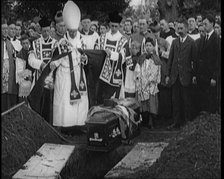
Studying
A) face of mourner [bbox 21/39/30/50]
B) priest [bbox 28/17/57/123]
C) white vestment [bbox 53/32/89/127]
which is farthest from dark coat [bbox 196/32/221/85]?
face of mourner [bbox 21/39/30/50]

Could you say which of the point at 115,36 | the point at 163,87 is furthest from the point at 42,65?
the point at 163,87

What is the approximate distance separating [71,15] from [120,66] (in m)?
0.92

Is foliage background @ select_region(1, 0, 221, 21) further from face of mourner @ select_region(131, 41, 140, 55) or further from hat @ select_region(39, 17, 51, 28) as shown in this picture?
face of mourner @ select_region(131, 41, 140, 55)

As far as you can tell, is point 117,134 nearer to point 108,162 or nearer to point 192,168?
point 108,162

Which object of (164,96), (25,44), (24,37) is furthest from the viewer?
(24,37)

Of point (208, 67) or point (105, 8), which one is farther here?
point (208, 67)

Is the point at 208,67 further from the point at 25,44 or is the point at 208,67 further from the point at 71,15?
the point at 25,44

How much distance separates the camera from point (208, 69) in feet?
26.2

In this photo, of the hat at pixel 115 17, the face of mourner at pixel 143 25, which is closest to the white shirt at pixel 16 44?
the hat at pixel 115 17

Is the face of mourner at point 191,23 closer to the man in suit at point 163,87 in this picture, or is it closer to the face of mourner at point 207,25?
the face of mourner at point 207,25

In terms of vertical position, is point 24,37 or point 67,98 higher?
point 24,37

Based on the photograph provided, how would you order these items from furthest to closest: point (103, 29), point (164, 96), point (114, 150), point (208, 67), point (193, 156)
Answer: point (103, 29) < point (164, 96) < point (208, 67) < point (114, 150) < point (193, 156)

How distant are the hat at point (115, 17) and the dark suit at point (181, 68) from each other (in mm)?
814

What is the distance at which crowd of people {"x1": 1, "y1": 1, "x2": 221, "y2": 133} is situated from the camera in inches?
315
